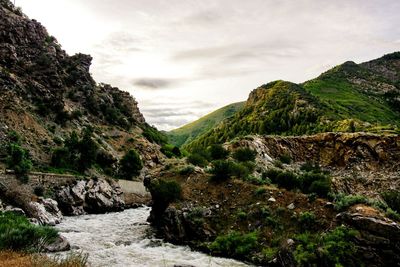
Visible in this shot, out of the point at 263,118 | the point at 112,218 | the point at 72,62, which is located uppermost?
the point at 72,62

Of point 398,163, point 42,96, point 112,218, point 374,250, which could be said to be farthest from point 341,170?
point 42,96

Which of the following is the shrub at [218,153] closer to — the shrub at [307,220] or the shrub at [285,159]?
the shrub at [285,159]

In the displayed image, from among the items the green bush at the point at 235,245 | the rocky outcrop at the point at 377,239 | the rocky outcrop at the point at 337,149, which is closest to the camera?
the rocky outcrop at the point at 377,239

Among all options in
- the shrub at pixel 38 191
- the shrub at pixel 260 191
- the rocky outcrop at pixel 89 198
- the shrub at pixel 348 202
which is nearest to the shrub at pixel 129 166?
the rocky outcrop at pixel 89 198

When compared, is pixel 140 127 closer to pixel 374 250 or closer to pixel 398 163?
pixel 398 163

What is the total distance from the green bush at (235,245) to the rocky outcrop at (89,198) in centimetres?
2538

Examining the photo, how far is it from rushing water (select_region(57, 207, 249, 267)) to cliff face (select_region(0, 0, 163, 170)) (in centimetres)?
2624

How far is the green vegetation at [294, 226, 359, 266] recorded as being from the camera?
20484 millimetres

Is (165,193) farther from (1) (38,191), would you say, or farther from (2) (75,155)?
(2) (75,155)

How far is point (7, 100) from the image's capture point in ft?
211

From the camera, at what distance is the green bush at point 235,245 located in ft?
77.0

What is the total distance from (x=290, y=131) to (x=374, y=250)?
94.9 m

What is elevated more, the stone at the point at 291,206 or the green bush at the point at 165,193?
the green bush at the point at 165,193

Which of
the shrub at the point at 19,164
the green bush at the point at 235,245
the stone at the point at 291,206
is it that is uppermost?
the shrub at the point at 19,164
